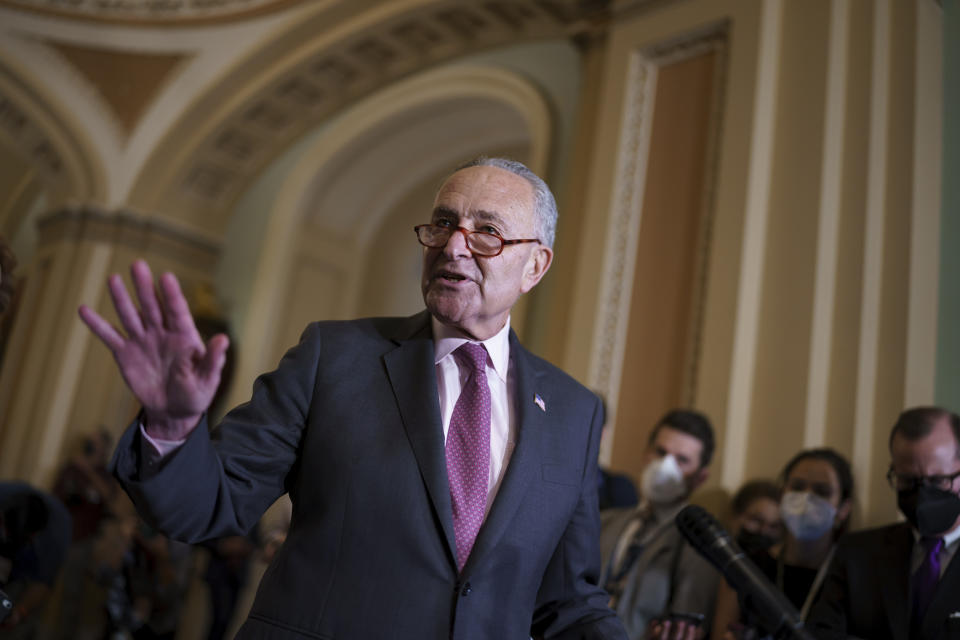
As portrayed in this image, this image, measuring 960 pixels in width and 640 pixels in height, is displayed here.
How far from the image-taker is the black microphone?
1340 millimetres

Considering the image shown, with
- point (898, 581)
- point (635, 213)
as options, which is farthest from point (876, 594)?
point (635, 213)

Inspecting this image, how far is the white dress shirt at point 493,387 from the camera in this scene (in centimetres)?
157

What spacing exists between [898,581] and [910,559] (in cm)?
8

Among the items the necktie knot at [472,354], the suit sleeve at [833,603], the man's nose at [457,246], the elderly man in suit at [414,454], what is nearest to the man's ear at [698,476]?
the suit sleeve at [833,603]

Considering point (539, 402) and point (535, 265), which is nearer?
point (539, 402)

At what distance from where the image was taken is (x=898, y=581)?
251cm

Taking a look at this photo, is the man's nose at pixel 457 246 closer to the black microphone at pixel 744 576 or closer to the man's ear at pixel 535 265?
the man's ear at pixel 535 265

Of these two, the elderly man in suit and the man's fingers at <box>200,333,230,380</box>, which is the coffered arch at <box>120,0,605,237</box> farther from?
the man's fingers at <box>200,333,230,380</box>

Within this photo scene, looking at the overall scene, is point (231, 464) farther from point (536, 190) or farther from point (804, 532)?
point (804, 532)

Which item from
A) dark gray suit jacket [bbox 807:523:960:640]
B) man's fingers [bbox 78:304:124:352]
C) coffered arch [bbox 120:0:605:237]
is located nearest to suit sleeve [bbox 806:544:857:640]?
dark gray suit jacket [bbox 807:523:960:640]

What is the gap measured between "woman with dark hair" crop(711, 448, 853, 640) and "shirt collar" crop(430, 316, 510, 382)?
5.61 feet

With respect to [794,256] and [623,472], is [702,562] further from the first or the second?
[794,256]

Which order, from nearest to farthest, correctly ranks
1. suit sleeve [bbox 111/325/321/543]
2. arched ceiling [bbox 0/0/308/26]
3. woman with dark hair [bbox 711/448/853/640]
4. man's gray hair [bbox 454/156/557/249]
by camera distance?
suit sleeve [bbox 111/325/321/543] < man's gray hair [bbox 454/156/557/249] < woman with dark hair [bbox 711/448/853/640] < arched ceiling [bbox 0/0/308/26]

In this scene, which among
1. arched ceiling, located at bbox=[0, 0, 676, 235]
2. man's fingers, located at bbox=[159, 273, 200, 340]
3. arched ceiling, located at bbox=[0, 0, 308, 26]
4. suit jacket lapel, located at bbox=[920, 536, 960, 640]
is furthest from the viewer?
arched ceiling, located at bbox=[0, 0, 308, 26]
